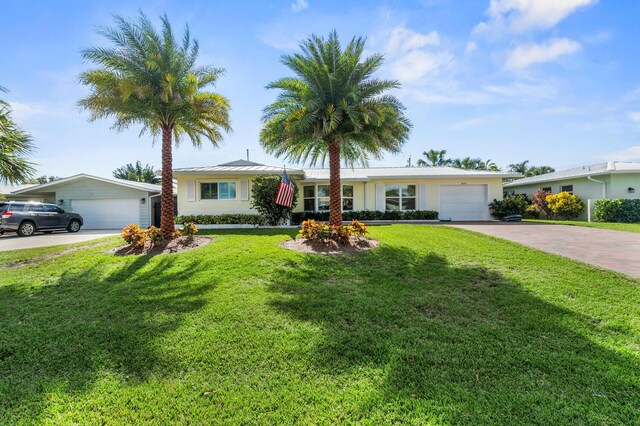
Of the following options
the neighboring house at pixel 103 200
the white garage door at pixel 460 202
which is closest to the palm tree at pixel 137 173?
the neighboring house at pixel 103 200

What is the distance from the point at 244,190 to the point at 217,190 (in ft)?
4.99

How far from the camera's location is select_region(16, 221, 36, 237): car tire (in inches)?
579

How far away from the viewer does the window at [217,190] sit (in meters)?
15.9

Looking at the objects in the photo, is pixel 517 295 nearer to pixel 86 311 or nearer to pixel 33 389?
pixel 33 389

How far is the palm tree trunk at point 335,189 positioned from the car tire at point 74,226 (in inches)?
640

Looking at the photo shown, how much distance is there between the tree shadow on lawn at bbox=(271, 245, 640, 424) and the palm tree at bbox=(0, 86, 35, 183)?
355 inches

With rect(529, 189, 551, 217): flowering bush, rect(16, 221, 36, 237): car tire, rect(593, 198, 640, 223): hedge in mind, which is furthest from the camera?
rect(529, 189, 551, 217): flowering bush

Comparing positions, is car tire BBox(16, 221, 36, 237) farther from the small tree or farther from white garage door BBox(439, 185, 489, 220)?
white garage door BBox(439, 185, 489, 220)

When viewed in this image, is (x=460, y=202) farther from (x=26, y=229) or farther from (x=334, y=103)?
(x=26, y=229)

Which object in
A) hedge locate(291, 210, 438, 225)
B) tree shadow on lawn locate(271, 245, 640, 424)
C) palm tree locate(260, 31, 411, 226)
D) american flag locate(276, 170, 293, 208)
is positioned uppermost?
palm tree locate(260, 31, 411, 226)

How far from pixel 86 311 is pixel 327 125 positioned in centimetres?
747

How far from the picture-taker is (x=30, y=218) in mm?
14906

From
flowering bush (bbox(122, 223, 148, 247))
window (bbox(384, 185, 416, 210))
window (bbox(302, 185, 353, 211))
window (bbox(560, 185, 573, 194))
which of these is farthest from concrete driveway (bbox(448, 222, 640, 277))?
flowering bush (bbox(122, 223, 148, 247))

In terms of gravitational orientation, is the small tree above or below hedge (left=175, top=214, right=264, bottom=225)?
above
